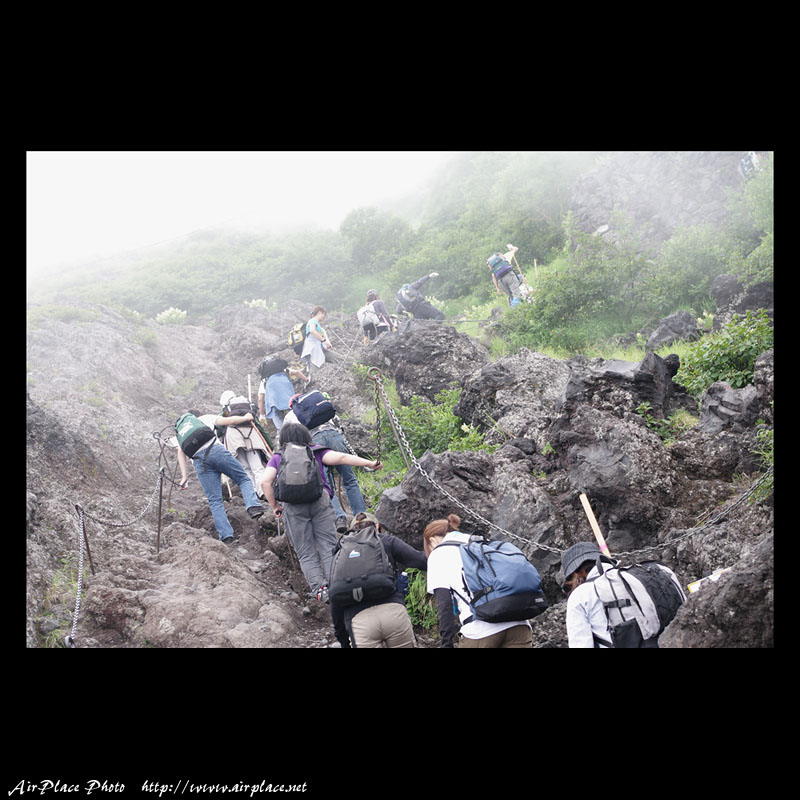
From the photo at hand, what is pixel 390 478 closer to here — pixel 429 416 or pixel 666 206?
pixel 429 416

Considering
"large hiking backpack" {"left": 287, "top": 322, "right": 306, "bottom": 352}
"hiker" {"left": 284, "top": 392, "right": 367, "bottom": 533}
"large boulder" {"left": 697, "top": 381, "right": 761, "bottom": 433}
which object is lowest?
"hiker" {"left": 284, "top": 392, "right": 367, "bottom": 533}

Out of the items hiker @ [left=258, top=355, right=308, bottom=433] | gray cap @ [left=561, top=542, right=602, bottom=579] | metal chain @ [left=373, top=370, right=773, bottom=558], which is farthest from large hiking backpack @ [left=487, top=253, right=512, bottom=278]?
gray cap @ [left=561, top=542, right=602, bottom=579]

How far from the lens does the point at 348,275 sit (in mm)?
25109

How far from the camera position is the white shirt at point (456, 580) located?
4.44m

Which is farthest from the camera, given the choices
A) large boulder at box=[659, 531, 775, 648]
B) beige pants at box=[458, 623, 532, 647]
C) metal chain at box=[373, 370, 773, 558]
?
metal chain at box=[373, 370, 773, 558]

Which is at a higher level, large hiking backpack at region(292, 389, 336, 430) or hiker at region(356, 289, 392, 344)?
hiker at region(356, 289, 392, 344)

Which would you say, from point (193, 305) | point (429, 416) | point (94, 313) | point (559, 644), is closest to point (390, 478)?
point (429, 416)

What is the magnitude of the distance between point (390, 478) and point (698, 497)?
167 inches

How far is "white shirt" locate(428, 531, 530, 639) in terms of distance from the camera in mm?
4441

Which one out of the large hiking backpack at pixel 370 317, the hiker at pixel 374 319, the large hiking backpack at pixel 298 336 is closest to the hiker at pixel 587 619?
the large hiking backpack at pixel 298 336

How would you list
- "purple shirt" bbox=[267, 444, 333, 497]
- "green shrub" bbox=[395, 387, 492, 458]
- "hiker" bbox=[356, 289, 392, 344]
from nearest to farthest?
1. "purple shirt" bbox=[267, 444, 333, 497]
2. "green shrub" bbox=[395, 387, 492, 458]
3. "hiker" bbox=[356, 289, 392, 344]

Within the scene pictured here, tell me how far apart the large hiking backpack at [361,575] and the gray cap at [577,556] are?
136cm

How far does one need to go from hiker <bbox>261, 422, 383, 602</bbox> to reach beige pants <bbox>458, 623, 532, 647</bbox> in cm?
Answer: 220

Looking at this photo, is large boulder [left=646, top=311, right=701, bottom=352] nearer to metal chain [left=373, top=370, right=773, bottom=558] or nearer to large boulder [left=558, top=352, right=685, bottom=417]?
large boulder [left=558, top=352, right=685, bottom=417]
